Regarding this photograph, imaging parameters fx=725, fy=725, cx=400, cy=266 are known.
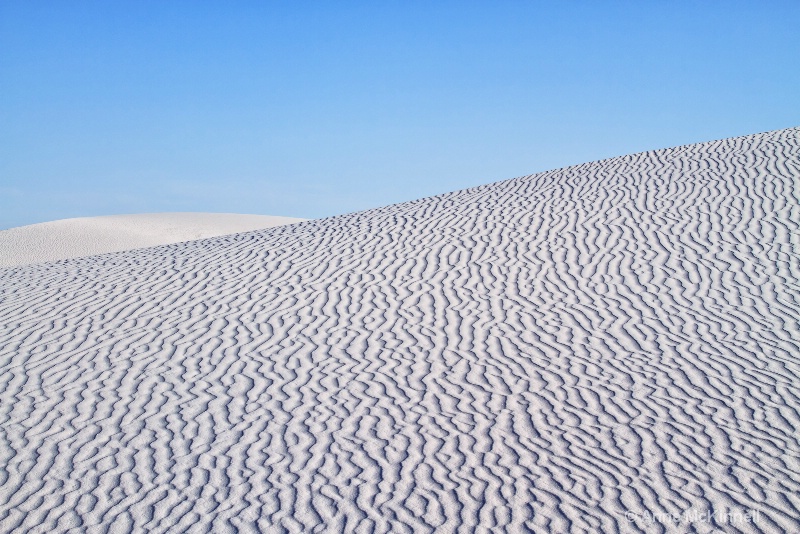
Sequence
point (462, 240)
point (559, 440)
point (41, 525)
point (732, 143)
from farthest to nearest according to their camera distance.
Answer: point (732, 143) → point (462, 240) → point (559, 440) → point (41, 525)

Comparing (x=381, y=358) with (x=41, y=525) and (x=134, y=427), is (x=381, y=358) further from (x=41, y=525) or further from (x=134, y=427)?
(x=41, y=525)

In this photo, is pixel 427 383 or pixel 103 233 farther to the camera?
pixel 103 233

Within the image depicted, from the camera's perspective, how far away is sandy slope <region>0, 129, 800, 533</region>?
4.23 meters

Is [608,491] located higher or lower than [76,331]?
lower

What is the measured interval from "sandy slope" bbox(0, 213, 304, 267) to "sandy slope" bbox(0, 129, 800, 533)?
55.7 ft

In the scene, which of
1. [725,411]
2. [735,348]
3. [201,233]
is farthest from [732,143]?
[201,233]

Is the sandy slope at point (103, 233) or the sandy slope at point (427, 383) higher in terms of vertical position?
the sandy slope at point (103, 233)

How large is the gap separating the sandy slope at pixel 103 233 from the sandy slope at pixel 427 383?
1699 centimetres

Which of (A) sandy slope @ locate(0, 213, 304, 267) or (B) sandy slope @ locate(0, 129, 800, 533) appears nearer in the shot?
(B) sandy slope @ locate(0, 129, 800, 533)

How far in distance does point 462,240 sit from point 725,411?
572 cm

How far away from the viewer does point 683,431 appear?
16.3 feet

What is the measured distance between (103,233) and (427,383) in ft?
90.4

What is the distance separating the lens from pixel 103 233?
30.3 meters

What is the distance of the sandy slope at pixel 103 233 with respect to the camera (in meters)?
26.4
